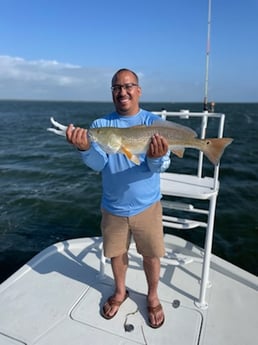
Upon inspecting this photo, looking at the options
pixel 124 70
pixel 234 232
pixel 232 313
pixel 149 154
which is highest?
pixel 124 70

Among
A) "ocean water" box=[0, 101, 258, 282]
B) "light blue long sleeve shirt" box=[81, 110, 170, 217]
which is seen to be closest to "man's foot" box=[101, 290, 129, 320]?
"light blue long sleeve shirt" box=[81, 110, 170, 217]

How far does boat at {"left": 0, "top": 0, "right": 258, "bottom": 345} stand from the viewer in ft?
9.66

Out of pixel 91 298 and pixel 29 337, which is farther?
pixel 91 298

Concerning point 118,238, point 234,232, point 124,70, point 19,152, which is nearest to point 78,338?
point 118,238

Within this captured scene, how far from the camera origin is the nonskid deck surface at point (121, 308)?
294 centimetres

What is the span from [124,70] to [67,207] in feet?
24.3

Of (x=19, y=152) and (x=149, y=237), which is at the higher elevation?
(x=149, y=237)

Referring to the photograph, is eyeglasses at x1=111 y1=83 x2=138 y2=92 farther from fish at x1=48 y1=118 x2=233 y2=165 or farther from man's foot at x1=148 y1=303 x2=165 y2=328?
man's foot at x1=148 y1=303 x2=165 y2=328

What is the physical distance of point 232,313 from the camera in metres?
3.24

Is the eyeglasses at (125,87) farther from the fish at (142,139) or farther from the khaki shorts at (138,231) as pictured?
the khaki shorts at (138,231)

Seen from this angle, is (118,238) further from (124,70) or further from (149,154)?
(124,70)

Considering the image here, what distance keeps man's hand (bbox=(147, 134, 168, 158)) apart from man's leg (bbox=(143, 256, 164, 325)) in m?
1.08

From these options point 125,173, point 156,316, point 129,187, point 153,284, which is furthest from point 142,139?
point 156,316

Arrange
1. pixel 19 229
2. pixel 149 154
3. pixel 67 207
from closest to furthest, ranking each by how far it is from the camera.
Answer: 1. pixel 149 154
2. pixel 19 229
3. pixel 67 207
